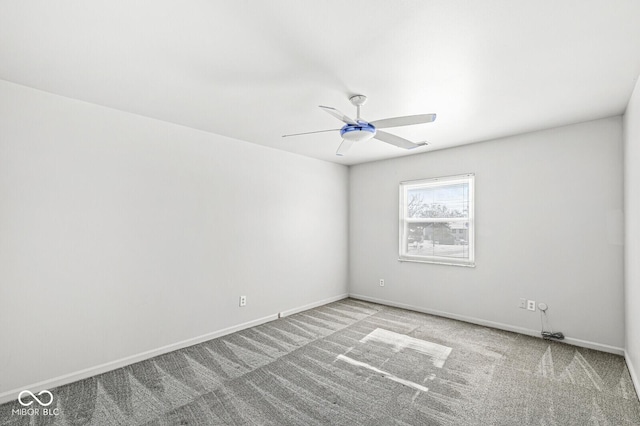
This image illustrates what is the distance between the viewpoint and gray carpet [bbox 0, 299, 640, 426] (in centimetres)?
219

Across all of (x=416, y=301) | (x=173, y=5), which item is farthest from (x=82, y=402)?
(x=416, y=301)

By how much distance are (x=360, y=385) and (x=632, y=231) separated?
2.72m

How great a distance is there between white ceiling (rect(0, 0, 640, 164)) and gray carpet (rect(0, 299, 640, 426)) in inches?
97.4

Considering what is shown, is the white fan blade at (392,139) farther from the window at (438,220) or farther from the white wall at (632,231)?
the window at (438,220)

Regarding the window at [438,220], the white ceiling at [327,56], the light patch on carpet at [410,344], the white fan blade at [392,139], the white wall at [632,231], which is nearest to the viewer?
the white ceiling at [327,56]

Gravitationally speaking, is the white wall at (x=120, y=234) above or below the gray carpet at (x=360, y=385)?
above

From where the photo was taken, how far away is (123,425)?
2068 millimetres

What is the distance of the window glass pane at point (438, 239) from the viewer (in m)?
4.36

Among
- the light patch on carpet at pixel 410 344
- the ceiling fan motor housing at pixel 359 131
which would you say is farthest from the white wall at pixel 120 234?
the ceiling fan motor housing at pixel 359 131

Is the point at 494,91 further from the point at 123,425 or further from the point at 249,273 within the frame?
the point at 123,425

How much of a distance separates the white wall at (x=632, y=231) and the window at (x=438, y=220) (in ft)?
5.08

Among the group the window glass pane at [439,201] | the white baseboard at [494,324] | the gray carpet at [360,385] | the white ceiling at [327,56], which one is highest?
the white ceiling at [327,56]

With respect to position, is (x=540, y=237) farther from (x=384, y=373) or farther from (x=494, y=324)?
(x=384, y=373)

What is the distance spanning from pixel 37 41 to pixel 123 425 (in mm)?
2535
